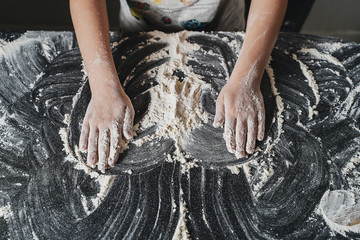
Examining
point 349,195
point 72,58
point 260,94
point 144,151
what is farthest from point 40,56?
point 349,195

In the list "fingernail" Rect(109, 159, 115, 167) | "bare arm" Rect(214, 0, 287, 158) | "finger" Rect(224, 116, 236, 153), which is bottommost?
"fingernail" Rect(109, 159, 115, 167)

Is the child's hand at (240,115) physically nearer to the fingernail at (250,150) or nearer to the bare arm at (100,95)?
the fingernail at (250,150)

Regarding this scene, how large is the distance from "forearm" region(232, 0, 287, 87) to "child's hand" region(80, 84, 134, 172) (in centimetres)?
39

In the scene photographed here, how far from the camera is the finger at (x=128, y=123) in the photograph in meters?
0.91

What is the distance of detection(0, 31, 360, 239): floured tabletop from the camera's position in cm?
79

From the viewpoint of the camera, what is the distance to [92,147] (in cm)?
88

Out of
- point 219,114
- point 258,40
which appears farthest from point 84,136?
point 258,40

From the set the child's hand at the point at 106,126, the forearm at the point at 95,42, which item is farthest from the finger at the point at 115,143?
the forearm at the point at 95,42

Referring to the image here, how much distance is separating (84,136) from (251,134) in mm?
517

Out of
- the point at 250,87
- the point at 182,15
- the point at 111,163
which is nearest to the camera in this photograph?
the point at 111,163

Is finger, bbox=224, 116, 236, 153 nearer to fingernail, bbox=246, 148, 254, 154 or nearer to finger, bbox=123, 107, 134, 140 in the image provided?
fingernail, bbox=246, 148, 254, 154

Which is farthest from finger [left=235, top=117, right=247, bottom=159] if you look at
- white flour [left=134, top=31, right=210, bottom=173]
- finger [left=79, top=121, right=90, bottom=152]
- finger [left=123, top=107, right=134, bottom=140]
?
finger [left=79, top=121, right=90, bottom=152]

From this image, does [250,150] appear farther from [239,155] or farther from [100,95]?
[100,95]

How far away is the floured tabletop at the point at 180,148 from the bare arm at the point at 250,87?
37 millimetres
